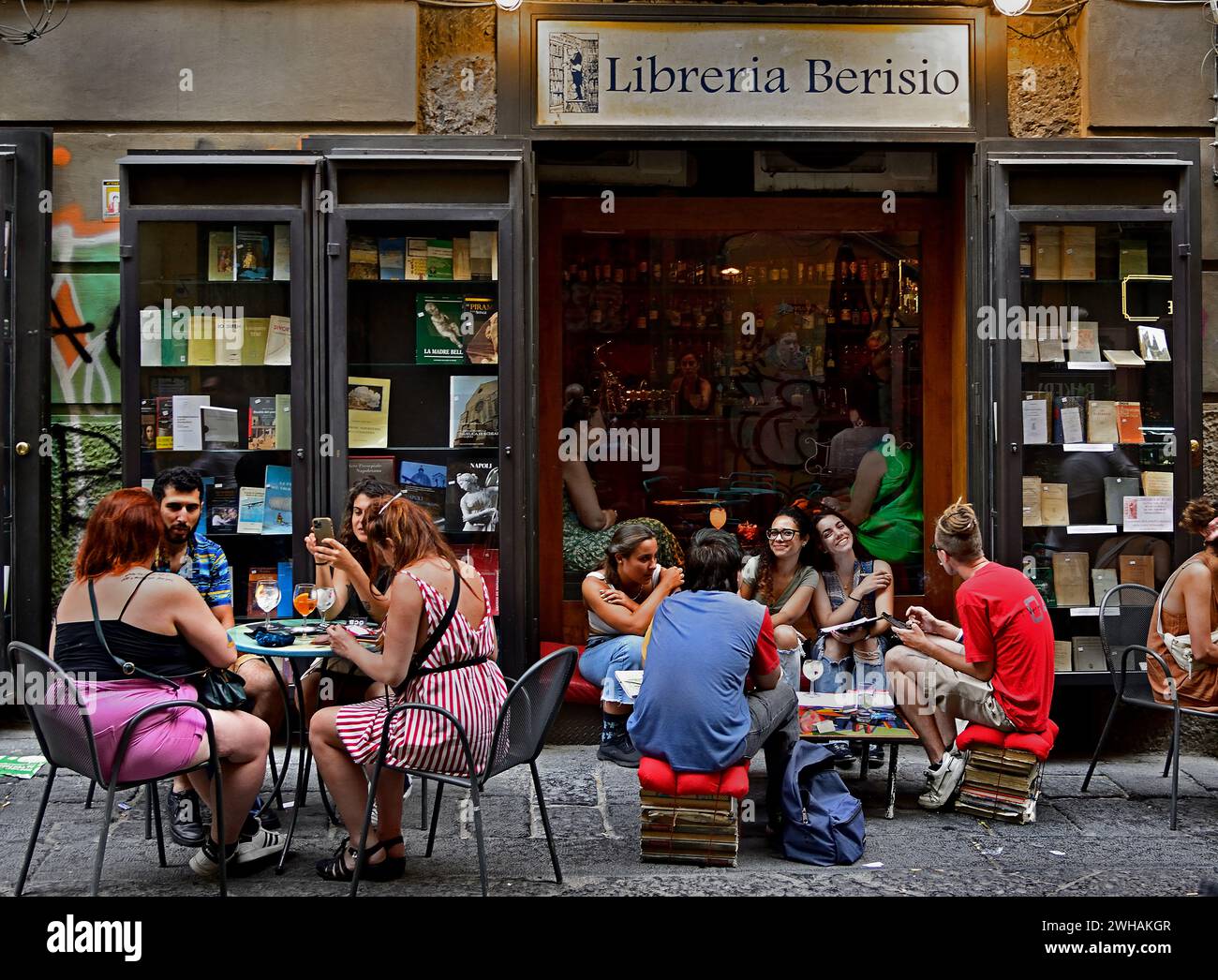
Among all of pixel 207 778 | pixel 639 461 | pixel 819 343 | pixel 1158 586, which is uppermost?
pixel 819 343

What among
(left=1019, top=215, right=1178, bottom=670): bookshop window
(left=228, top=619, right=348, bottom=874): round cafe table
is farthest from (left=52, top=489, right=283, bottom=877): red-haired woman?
(left=1019, top=215, right=1178, bottom=670): bookshop window

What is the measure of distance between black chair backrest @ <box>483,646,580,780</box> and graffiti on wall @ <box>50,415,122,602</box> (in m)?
3.24

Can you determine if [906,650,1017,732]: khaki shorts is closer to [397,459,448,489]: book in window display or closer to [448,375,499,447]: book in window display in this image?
[448,375,499,447]: book in window display

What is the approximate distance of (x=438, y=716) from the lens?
4395 millimetres

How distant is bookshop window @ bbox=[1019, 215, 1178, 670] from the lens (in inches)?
262

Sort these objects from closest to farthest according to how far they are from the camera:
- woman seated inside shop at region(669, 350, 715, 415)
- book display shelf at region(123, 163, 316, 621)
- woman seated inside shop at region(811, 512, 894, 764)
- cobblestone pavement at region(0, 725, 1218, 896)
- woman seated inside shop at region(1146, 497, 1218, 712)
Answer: cobblestone pavement at region(0, 725, 1218, 896), woman seated inside shop at region(1146, 497, 1218, 712), woman seated inside shop at region(811, 512, 894, 764), book display shelf at region(123, 163, 316, 621), woman seated inside shop at region(669, 350, 715, 415)

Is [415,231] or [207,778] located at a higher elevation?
[415,231]

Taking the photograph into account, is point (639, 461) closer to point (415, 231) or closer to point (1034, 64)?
point (415, 231)

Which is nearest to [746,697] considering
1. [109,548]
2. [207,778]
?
[207,778]

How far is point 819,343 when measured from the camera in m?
7.91

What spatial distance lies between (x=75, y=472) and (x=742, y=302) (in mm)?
4074

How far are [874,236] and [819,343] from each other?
75 cm

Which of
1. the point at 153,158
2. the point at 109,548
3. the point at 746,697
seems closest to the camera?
the point at 109,548

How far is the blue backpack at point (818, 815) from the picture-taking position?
4875 millimetres
